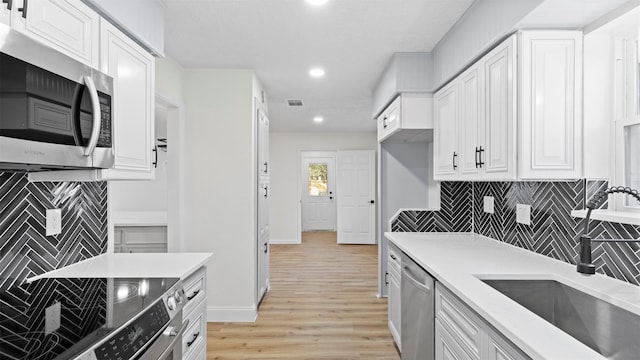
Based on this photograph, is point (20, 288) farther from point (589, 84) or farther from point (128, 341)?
point (589, 84)

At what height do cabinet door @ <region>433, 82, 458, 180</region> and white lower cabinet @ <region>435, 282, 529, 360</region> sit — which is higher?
cabinet door @ <region>433, 82, 458, 180</region>

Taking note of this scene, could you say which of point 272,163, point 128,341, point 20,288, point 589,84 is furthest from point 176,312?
point 272,163

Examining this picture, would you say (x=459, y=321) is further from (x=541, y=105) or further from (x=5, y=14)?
(x=5, y=14)

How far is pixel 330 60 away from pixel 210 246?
6.87ft

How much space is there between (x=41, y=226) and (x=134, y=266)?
461mm

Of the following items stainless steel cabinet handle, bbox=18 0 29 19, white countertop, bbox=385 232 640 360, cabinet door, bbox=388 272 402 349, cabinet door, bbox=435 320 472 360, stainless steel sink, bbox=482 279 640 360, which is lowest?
cabinet door, bbox=388 272 402 349

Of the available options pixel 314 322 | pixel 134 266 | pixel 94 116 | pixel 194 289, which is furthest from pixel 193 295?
pixel 314 322

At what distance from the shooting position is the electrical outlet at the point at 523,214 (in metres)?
2.21

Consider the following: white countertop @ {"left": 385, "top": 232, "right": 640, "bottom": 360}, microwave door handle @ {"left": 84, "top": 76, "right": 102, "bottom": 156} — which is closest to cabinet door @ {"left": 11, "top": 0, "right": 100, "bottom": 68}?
microwave door handle @ {"left": 84, "top": 76, "right": 102, "bottom": 156}

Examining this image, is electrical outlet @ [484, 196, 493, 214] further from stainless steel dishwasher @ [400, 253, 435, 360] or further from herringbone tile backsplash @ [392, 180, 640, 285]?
stainless steel dishwasher @ [400, 253, 435, 360]

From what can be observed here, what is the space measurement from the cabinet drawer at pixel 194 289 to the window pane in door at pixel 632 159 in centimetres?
218

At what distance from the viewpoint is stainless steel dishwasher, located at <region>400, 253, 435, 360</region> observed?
6.31ft

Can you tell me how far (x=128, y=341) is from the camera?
1141 millimetres

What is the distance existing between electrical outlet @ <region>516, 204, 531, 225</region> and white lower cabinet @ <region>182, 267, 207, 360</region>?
201cm
